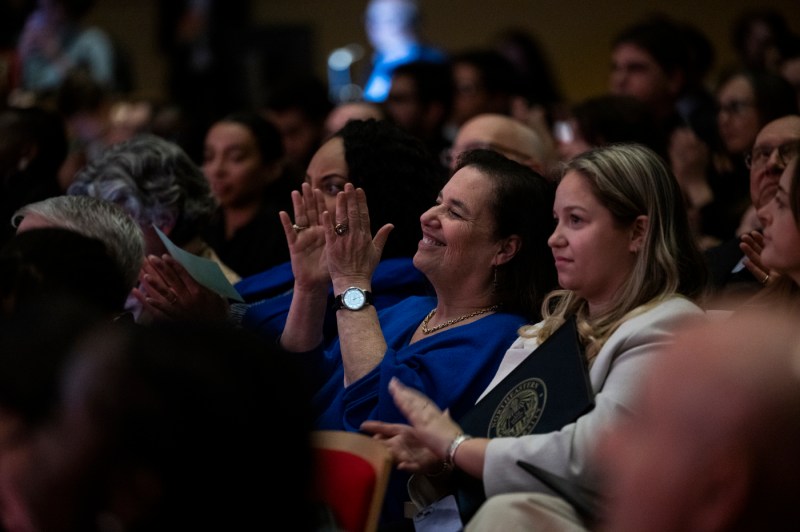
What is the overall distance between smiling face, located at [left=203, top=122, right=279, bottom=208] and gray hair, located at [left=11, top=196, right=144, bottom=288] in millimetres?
1694

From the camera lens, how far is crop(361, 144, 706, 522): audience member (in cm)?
228

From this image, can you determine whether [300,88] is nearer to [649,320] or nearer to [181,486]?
[649,320]

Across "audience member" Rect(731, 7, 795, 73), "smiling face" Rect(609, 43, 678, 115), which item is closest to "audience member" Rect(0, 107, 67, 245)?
"smiling face" Rect(609, 43, 678, 115)

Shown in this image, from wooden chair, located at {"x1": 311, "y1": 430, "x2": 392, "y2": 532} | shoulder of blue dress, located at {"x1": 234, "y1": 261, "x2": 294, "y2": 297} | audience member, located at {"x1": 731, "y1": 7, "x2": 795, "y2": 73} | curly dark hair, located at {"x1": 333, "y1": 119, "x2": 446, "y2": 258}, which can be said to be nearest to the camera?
wooden chair, located at {"x1": 311, "y1": 430, "x2": 392, "y2": 532}

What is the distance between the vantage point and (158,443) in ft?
4.47

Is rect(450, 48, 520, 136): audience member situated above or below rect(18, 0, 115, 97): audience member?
below

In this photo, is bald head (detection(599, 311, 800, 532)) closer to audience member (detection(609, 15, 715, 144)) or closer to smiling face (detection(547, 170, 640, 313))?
smiling face (detection(547, 170, 640, 313))

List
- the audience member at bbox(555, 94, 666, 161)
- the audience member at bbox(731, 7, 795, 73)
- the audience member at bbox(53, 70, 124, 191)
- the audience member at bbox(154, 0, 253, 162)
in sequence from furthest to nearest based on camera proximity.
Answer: the audience member at bbox(154, 0, 253, 162) → the audience member at bbox(53, 70, 124, 191) → the audience member at bbox(731, 7, 795, 73) → the audience member at bbox(555, 94, 666, 161)

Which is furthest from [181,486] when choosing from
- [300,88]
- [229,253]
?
[300,88]

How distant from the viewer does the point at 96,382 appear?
137 cm

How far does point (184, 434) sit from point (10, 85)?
606 centimetres

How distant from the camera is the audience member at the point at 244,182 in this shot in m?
4.49

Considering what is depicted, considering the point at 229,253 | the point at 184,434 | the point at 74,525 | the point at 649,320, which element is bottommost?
the point at 229,253

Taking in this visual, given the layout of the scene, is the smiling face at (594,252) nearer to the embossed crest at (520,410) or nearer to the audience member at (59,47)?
the embossed crest at (520,410)
